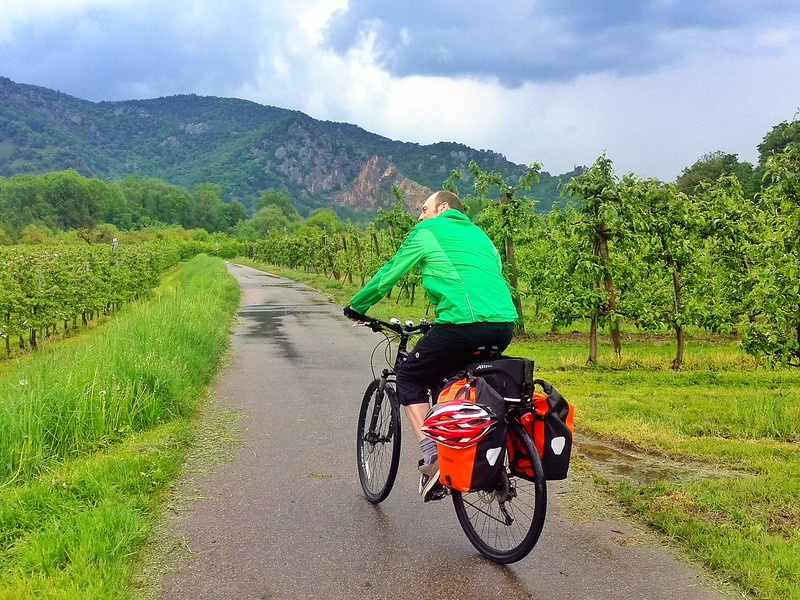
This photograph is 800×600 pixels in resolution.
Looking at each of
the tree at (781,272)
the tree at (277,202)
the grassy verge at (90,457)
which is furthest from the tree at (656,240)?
the tree at (277,202)

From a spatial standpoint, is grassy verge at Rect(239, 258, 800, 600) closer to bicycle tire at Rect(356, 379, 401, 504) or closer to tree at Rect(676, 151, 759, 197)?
bicycle tire at Rect(356, 379, 401, 504)

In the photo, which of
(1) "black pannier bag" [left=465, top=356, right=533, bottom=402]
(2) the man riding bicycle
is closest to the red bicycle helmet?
(1) "black pannier bag" [left=465, top=356, right=533, bottom=402]

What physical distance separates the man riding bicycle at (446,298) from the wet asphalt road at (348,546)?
0.49 meters

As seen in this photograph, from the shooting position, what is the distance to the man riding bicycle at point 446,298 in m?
3.77

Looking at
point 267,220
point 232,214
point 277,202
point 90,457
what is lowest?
point 90,457

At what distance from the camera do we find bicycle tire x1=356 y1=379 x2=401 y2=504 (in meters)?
4.66

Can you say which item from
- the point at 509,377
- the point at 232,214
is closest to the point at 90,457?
the point at 509,377

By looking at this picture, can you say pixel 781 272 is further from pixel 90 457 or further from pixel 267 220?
pixel 267 220

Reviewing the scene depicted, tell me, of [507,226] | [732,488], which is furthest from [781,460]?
[507,226]

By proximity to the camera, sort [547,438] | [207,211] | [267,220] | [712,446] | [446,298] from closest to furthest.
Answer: [547,438] < [446,298] < [712,446] < [267,220] < [207,211]

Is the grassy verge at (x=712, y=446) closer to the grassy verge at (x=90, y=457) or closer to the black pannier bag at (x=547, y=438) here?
the black pannier bag at (x=547, y=438)

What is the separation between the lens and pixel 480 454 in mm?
3428

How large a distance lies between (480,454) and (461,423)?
19 centimetres

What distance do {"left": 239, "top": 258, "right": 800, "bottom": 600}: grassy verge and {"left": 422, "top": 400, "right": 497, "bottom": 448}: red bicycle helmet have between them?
61.1 inches
